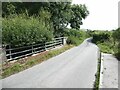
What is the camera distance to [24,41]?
1859cm

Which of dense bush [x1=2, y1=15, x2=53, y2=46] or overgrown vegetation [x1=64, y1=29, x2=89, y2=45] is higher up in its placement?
dense bush [x1=2, y1=15, x2=53, y2=46]

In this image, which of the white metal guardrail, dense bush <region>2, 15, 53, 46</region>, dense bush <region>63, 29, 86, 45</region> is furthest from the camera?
dense bush <region>63, 29, 86, 45</region>

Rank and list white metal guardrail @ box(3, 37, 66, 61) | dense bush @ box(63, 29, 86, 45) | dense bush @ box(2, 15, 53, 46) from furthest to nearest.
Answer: dense bush @ box(63, 29, 86, 45) < dense bush @ box(2, 15, 53, 46) < white metal guardrail @ box(3, 37, 66, 61)

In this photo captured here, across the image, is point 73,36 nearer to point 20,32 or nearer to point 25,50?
point 25,50

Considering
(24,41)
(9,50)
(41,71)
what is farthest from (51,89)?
(24,41)

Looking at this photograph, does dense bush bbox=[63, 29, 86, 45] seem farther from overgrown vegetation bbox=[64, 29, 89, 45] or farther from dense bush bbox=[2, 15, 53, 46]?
dense bush bbox=[2, 15, 53, 46]

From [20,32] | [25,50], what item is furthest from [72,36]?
[20,32]

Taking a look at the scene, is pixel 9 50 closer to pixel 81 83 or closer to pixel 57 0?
pixel 81 83

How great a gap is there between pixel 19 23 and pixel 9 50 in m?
2.74

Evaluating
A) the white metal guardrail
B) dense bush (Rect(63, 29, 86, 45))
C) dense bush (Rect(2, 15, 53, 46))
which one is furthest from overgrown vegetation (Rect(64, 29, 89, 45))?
dense bush (Rect(2, 15, 53, 46))

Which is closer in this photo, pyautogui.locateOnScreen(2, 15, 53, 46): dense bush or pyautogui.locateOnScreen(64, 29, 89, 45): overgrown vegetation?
pyautogui.locateOnScreen(2, 15, 53, 46): dense bush

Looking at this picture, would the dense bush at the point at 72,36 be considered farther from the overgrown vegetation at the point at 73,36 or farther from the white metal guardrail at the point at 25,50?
the white metal guardrail at the point at 25,50

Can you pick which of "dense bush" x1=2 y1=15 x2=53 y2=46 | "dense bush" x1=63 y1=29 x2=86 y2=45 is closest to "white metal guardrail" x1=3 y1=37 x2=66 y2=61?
"dense bush" x1=2 y1=15 x2=53 y2=46

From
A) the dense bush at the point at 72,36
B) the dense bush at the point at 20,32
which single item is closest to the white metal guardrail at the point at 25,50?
the dense bush at the point at 20,32
